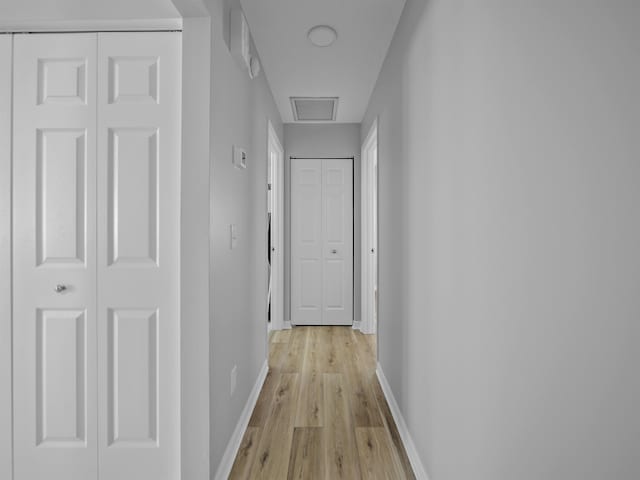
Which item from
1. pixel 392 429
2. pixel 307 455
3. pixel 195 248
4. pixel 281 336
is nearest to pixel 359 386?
pixel 392 429

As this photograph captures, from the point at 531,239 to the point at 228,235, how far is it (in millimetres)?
1526

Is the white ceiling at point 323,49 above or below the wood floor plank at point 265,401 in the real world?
above

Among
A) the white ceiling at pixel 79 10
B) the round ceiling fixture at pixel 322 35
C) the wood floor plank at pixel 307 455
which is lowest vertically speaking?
the wood floor plank at pixel 307 455

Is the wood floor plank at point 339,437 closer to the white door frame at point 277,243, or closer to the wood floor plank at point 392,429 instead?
the wood floor plank at point 392,429

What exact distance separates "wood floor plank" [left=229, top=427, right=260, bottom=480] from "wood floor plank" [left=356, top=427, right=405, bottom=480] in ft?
1.90

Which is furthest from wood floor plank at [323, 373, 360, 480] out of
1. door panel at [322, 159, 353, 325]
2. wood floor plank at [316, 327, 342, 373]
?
door panel at [322, 159, 353, 325]

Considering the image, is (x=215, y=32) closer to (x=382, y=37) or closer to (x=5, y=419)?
(x=382, y=37)

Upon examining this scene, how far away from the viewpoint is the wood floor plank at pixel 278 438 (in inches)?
79.2

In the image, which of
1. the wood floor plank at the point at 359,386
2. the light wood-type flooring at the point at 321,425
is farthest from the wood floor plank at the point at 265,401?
the wood floor plank at the point at 359,386

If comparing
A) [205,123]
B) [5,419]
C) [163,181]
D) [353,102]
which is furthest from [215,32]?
[353,102]

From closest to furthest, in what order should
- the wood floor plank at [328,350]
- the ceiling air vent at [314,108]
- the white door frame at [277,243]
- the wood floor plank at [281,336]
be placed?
1. the wood floor plank at [328,350]
2. the ceiling air vent at [314,108]
3. the wood floor plank at [281,336]
4. the white door frame at [277,243]

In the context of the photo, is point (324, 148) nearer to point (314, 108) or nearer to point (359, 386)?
point (314, 108)

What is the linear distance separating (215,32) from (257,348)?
2174 millimetres

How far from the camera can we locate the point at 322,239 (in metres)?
5.01
